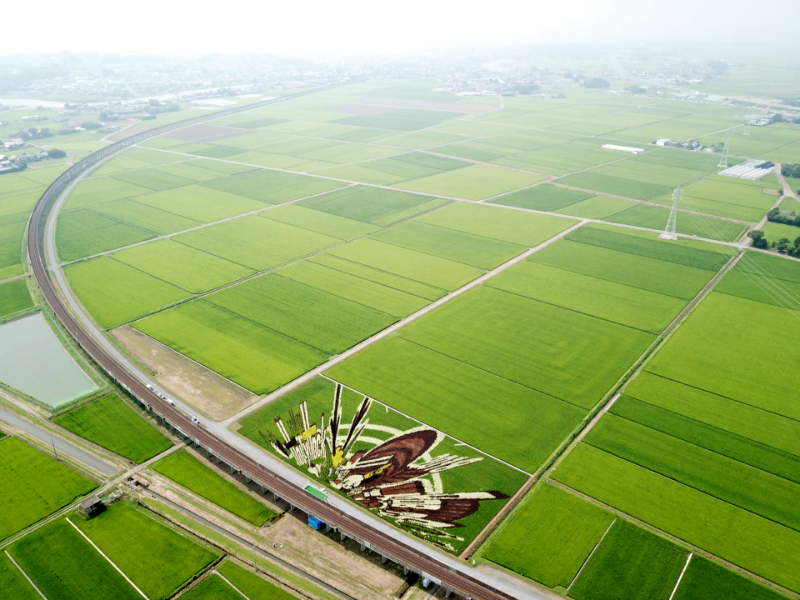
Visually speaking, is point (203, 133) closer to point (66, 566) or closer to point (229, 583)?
point (66, 566)

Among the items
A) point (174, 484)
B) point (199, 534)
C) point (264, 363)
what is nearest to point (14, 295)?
point (264, 363)

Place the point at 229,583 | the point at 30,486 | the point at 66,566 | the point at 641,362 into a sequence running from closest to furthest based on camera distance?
the point at 229,583 < the point at 66,566 < the point at 30,486 < the point at 641,362

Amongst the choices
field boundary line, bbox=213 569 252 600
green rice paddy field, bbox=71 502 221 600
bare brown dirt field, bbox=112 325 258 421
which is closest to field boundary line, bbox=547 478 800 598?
field boundary line, bbox=213 569 252 600

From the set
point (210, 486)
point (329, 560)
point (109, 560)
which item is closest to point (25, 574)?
point (109, 560)

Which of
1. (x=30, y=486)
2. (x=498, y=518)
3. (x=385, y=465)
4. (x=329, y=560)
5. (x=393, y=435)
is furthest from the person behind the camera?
(x=393, y=435)

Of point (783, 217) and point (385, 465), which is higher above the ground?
point (783, 217)

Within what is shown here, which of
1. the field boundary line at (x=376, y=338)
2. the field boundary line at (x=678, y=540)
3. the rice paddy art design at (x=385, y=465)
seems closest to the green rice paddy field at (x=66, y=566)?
the field boundary line at (x=376, y=338)

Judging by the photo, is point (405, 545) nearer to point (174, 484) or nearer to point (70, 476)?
point (174, 484)
